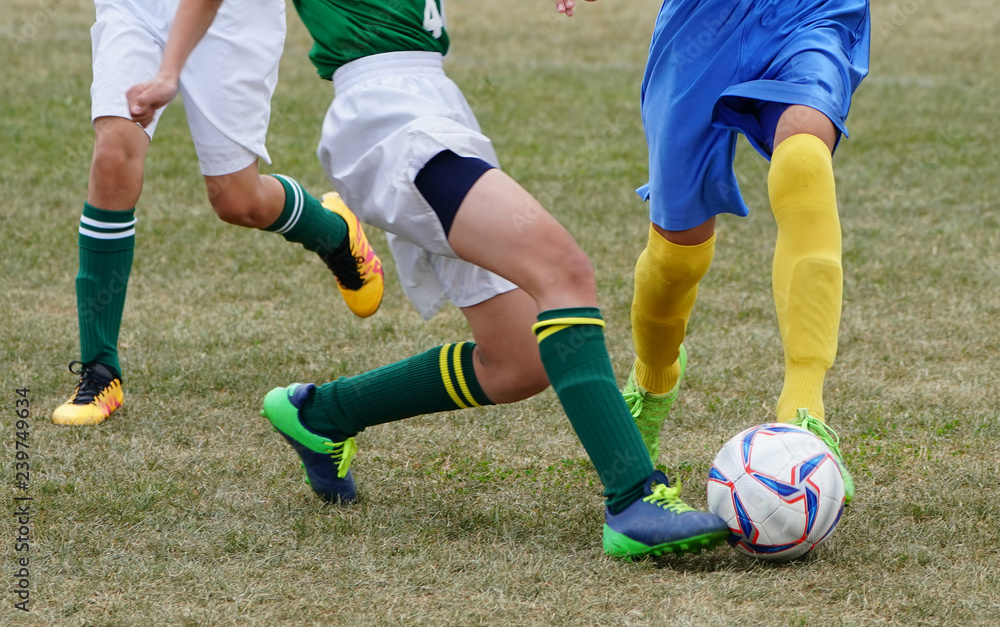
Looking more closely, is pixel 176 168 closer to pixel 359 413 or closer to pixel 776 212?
pixel 359 413

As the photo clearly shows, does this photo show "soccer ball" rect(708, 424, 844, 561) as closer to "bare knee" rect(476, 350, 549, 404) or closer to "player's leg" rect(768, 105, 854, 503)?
"player's leg" rect(768, 105, 854, 503)

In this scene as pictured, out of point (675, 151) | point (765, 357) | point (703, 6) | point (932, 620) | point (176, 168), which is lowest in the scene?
point (176, 168)

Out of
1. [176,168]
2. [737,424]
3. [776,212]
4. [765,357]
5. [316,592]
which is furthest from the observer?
[176,168]

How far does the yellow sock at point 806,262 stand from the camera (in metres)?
2.55

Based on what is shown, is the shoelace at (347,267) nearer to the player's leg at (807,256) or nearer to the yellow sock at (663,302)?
the yellow sock at (663,302)

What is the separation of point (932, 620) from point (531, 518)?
0.96 m

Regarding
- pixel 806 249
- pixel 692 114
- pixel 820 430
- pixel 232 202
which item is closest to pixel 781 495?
pixel 820 430

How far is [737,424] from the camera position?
3633 mm

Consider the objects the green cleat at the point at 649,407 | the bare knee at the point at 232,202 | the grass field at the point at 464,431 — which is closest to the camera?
the grass field at the point at 464,431

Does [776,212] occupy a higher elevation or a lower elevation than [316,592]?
higher

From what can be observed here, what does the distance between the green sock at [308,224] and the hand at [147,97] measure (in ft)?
4.37

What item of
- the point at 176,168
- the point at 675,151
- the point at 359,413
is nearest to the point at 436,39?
the point at 675,151

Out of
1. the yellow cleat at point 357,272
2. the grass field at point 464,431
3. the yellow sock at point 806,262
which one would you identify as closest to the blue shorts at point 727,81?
the yellow sock at point 806,262

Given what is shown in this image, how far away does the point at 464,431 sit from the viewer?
11.6 ft
